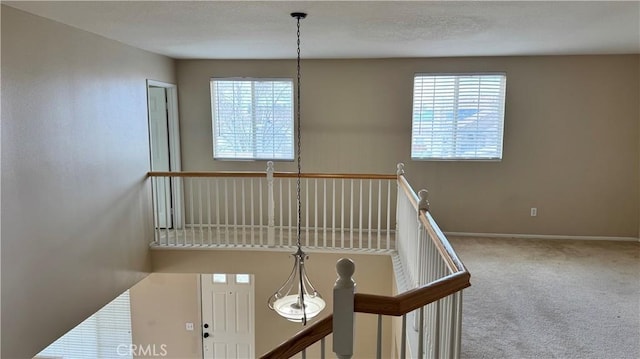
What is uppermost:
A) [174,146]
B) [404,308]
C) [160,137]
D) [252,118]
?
[252,118]

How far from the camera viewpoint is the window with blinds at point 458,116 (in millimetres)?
5605

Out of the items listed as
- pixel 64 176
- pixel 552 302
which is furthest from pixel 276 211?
pixel 552 302

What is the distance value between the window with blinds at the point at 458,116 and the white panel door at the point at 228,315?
10.9 ft

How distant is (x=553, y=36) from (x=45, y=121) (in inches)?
182

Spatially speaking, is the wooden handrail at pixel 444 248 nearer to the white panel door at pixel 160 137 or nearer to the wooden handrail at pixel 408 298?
the wooden handrail at pixel 408 298

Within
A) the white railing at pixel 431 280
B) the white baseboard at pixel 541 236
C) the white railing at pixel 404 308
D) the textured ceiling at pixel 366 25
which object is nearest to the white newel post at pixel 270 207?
the textured ceiling at pixel 366 25

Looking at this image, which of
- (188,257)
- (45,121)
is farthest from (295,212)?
(45,121)

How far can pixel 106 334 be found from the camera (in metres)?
6.42

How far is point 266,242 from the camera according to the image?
5.63m

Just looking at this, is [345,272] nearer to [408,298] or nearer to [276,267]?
[408,298]

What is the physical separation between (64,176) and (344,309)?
3.21 meters

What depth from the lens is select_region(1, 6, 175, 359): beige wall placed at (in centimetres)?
323

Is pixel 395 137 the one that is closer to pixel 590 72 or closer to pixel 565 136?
pixel 565 136

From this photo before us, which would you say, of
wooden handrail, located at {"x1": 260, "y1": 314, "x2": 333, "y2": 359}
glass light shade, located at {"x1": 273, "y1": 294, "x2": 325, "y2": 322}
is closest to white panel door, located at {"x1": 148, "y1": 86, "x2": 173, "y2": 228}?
glass light shade, located at {"x1": 273, "y1": 294, "x2": 325, "y2": 322}
